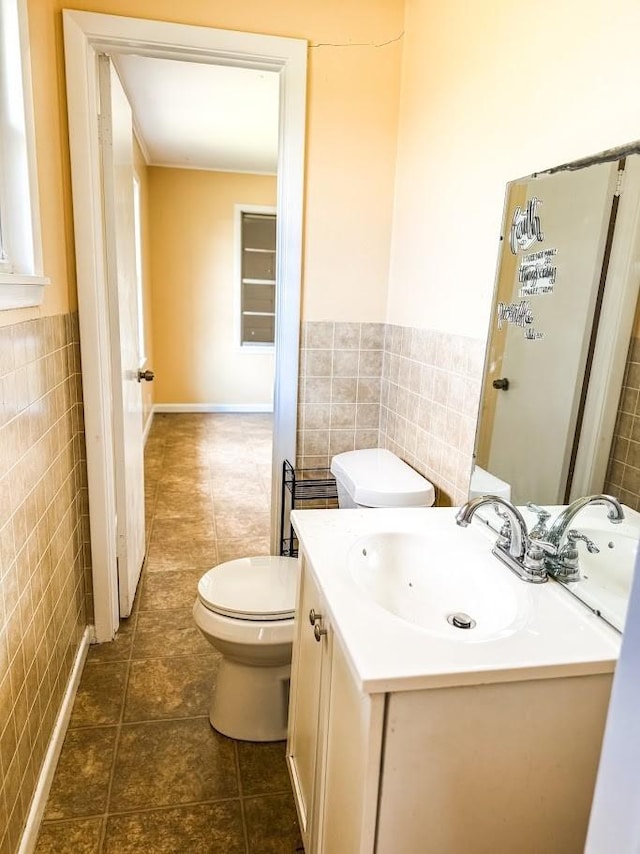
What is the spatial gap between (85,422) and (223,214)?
4.44 metres

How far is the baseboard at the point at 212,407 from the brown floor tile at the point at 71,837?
16.2 feet

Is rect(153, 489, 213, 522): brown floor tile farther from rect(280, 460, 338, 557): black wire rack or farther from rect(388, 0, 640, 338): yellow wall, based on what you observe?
rect(388, 0, 640, 338): yellow wall

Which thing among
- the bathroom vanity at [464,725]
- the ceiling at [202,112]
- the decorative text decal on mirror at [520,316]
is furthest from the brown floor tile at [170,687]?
the ceiling at [202,112]

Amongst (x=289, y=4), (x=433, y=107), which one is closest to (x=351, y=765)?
(x=433, y=107)

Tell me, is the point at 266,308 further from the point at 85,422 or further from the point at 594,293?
the point at 594,293

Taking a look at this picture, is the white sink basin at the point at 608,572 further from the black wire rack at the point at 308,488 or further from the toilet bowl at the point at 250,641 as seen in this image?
the black wire rack at the point at 308,488

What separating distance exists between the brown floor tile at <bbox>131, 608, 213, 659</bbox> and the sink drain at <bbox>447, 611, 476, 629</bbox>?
4.38 feet

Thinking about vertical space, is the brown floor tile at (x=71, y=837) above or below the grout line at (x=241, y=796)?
above

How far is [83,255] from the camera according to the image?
6.45ft

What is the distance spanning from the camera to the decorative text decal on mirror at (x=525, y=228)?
1.33 metres

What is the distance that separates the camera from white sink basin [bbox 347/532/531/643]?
3.87ft

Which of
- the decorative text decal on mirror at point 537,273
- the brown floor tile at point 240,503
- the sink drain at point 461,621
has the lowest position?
the brown floor tile at point 240,503

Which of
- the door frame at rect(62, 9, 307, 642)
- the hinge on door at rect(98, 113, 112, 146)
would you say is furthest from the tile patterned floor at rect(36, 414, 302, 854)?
the hinge on door at rect(98, 113, 112, 146)

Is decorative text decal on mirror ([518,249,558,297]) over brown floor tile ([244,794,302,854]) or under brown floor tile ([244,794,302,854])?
over
